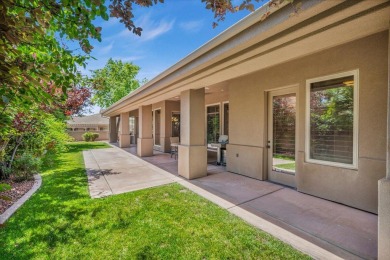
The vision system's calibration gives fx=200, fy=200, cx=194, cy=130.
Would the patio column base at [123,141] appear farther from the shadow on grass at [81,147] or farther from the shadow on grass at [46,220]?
the shadow on grass at [46,220]

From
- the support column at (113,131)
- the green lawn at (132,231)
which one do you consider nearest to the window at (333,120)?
the green lawn at (132,231)

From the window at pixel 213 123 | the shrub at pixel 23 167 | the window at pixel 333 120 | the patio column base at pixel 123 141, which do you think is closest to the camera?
the window at pixel 333 120

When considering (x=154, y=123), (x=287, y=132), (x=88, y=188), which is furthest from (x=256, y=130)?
(x=154, y=123)

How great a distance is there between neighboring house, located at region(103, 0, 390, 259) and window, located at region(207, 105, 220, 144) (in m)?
2.80

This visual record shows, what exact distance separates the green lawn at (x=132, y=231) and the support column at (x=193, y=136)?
178 cm

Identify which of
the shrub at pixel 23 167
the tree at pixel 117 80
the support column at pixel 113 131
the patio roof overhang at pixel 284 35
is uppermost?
the tree at pixel 117 80

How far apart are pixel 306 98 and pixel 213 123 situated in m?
5.83

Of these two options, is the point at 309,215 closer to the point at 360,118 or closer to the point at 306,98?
the point at 360,118

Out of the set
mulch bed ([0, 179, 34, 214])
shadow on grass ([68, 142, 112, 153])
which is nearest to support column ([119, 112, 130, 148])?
shadow on grass ([68, 142, 112, 153])

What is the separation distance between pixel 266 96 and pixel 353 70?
245cm

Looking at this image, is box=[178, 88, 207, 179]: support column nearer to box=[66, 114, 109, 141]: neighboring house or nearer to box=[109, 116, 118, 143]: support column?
box=[109, 116, 118, 143]: support column

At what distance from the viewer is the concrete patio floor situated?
319cm

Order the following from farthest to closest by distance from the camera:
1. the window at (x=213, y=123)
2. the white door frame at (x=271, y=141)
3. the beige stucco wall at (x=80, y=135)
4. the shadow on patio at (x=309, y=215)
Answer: the beige stucco wall at (x=80, y=135)
the window at (x=213, y=123)
the white door frame at (x=271, y=141)
the shadow on patio at (x=309, y=215)

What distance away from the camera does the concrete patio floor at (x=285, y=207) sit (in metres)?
3.19
